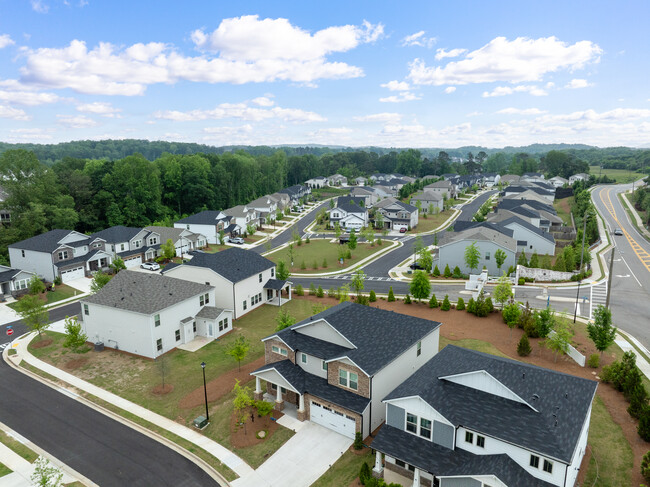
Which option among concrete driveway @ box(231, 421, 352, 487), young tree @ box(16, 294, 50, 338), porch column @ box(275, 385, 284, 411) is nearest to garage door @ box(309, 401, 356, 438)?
concrete driveway @ box(231, 421, 352, 487)

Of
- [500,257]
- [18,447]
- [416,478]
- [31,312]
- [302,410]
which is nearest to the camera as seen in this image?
[416,478]

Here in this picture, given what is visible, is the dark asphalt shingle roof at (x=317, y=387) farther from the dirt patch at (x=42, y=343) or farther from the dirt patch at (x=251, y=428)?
the dirt patch at (x=42, y=343)

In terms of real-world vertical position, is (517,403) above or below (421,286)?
above

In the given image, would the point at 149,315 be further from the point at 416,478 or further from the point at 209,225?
the point at 209,225

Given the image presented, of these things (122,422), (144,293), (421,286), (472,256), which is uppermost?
(144,293)

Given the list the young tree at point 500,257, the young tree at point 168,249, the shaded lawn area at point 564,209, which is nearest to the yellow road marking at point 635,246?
the shaded lawn area at point 564,209

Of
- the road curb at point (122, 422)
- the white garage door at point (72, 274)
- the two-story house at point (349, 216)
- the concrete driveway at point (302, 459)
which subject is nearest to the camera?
the concrete driveway at point (302, 459)

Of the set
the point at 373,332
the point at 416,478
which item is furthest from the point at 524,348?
the point at 416,478
